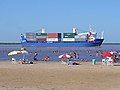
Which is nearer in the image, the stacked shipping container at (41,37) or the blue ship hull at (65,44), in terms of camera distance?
the blue ship hull at (65,44)

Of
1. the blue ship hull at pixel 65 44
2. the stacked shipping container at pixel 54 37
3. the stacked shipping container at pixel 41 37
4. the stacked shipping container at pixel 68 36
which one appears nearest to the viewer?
the blue ship hull at pixel 65 44

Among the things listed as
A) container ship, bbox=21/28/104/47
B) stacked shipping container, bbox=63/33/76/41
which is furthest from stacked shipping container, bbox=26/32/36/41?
stacked shipping container, bbox=63/33/76/41

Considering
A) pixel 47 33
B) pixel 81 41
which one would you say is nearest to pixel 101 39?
pixel 81 41

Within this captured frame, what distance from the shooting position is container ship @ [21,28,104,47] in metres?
146

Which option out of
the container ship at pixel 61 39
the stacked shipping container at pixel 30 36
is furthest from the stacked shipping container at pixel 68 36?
the stacked shipping container at pixel 30 36

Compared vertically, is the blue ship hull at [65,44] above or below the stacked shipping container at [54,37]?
below

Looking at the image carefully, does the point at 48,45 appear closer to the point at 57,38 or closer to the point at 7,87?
the point at 57,38

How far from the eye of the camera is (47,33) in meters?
150

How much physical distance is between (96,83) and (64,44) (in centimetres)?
12480

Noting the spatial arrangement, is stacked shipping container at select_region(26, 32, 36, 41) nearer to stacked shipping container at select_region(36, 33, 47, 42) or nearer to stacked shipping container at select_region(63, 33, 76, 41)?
stacked shipping container at select_region(36, 33, 47, 42)

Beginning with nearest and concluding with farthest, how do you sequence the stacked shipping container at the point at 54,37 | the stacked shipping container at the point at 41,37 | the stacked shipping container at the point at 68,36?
the stacked shipping container at the point at 68,36 < the stacked shipping container at the point at 54,37 < the stacked shipping container at the point at 41,37

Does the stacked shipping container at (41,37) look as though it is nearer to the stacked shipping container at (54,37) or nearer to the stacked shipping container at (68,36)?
the stacked shipping container at (54,37)

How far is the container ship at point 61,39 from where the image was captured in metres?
146

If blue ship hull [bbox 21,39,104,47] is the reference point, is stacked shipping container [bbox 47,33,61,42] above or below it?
above
